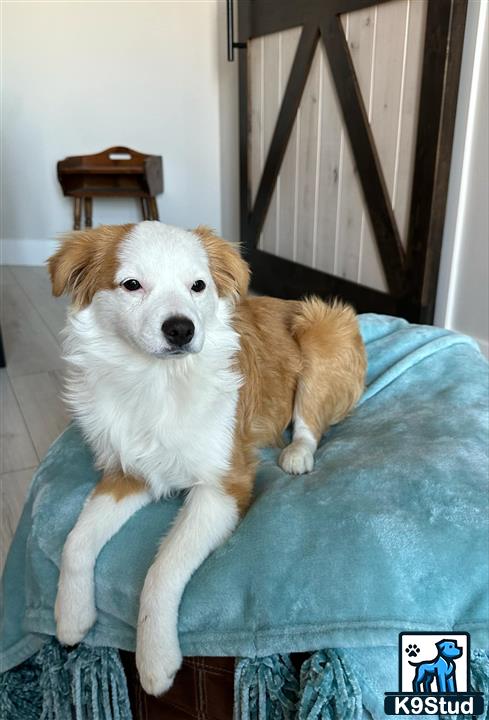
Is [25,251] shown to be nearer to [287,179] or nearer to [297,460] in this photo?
[287,179]

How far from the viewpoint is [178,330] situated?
42.3 inches

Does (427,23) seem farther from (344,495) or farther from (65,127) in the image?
(65,127)

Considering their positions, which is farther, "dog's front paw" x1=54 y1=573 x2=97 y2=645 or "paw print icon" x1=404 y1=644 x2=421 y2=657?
"dog's front paw" x1=54 y1=573 x2=97 y2=645

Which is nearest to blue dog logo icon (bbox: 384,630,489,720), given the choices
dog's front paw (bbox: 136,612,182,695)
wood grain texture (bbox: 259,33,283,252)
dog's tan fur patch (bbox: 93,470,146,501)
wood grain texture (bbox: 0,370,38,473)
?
dog's front paw (bbox: 136,612,182,695)

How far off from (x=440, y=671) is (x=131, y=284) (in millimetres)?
900

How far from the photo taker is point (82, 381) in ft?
4.38

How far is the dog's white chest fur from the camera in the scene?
49.3 inches

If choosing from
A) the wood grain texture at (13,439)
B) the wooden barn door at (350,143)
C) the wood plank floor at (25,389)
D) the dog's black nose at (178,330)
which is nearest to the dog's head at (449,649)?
the dog's black nose at (178,330)

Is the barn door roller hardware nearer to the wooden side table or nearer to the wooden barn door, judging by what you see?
the wooden barn door

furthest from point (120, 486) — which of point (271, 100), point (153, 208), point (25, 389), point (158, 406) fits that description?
point (153, 208)

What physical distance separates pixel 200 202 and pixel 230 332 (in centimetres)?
380

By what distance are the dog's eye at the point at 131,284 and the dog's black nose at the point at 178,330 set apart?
122mm

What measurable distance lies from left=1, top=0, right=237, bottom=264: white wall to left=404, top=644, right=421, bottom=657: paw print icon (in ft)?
13.3

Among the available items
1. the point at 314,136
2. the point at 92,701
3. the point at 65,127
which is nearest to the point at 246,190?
the point at 314,136
